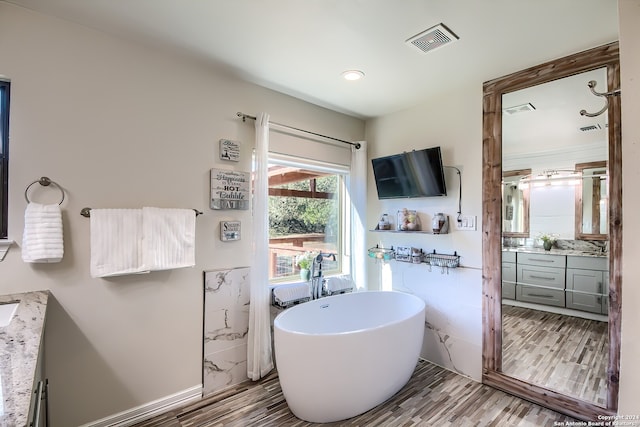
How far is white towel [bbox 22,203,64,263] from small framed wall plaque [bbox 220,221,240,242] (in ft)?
3.21

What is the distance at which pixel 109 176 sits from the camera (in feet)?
6.34

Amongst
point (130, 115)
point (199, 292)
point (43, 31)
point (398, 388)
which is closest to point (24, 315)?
point (199, 292)

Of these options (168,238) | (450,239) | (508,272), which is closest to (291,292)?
(168,238)

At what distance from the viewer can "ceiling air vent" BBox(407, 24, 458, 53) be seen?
1828 millimetres

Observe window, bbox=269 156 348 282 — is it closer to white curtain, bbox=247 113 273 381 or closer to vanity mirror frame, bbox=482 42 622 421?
white curtain, bbox=247 113 273 381

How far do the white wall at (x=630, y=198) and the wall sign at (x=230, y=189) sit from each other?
227cm

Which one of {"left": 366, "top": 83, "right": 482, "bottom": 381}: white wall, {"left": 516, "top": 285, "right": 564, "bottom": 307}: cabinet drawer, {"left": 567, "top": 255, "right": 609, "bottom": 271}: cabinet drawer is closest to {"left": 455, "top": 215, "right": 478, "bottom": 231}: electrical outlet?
{"left": 366, "top": 83, "right": 482, "bottom": 381}: white wall

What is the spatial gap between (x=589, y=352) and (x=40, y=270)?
147 inches

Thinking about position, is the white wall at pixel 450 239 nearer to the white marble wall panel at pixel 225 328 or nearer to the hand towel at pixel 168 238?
the white marble wall panel at pixel 225 328

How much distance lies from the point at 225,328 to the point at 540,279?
8.86 ft

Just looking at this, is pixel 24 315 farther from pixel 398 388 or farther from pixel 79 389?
pixel 398 388

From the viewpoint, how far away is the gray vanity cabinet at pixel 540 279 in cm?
255

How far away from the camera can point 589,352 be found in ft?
7.49

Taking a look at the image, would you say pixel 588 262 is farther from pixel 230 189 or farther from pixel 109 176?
pixel 109 176
